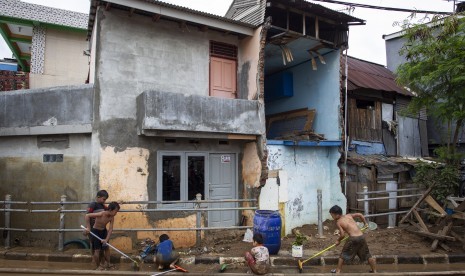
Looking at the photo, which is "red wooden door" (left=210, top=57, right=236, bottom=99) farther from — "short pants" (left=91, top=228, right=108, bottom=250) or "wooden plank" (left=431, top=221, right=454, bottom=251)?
"wooden plank" (left=431, top=221, right=454, bottom=251)

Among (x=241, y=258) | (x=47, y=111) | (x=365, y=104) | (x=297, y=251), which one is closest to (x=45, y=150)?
(x=47, y=111)

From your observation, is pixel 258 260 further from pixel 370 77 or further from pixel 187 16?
pixel 370 77

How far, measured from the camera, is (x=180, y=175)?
9555 mm

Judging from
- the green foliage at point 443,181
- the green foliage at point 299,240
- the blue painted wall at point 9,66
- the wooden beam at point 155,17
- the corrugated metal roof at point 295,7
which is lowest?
the green foliage at point 299,240

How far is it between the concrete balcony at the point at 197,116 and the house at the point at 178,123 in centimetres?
3

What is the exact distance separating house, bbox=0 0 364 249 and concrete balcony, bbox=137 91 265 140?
0.03 meters

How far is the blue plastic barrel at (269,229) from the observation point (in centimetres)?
797

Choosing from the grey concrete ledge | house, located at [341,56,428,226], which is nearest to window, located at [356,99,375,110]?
house, located at [341,56,428,226]

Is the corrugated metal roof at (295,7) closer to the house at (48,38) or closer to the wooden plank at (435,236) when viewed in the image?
the wooden plank at (435,236)

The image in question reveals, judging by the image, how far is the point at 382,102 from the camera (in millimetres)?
14352

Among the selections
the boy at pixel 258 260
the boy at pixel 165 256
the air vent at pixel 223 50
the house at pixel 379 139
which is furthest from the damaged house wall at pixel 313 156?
the boy at pixel 165 256

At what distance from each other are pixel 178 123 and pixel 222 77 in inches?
104

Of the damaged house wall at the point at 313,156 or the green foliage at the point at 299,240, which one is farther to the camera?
the damaged house wall at the point at 313,156

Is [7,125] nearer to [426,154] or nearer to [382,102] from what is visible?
[382,102]
